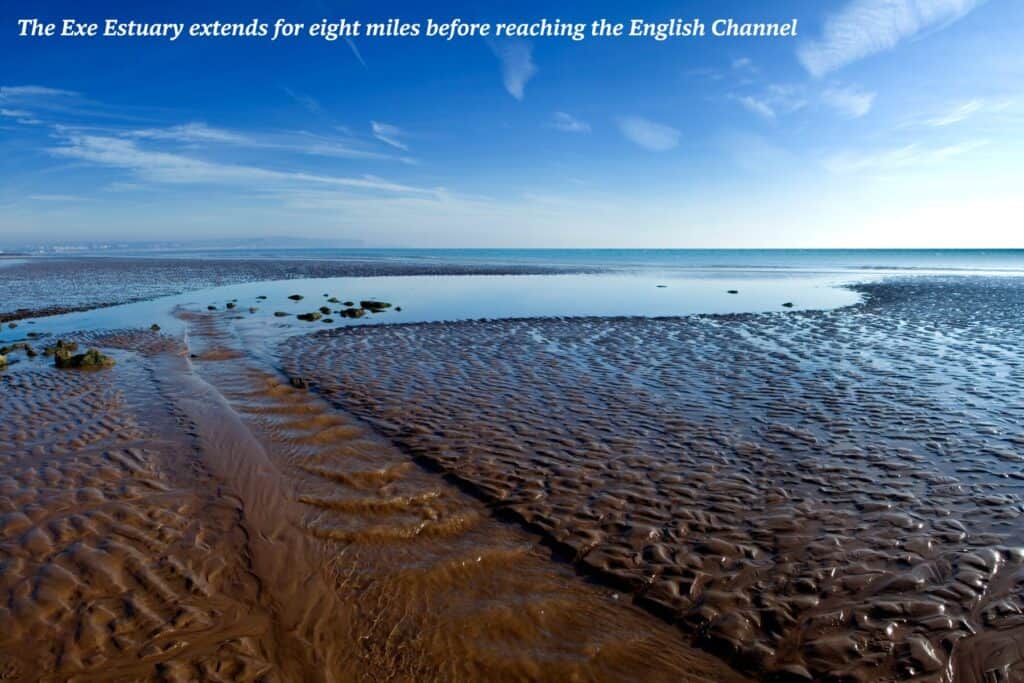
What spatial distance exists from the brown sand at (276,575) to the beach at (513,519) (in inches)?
1.3

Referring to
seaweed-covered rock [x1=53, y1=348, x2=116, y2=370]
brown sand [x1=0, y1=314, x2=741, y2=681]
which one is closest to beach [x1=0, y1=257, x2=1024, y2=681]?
brown sand [x1=0, y1=314, x2=741, y2=681]

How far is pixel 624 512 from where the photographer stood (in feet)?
25.8

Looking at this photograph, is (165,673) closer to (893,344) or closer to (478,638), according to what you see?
(478,638)

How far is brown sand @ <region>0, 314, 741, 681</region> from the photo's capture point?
16.5 ft

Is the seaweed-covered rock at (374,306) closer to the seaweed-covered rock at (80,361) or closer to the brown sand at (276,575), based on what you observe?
the seaweed-covered rock at (80,361)

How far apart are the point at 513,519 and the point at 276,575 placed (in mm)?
3256

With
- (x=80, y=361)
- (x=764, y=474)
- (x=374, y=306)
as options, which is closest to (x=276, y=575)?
(x=764, y=474)

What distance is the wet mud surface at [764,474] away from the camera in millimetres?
5582

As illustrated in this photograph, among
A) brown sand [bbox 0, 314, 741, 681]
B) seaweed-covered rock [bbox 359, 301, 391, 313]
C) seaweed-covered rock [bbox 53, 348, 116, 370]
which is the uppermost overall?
seaweed-covered rock [bbox 359, 301, 391, 313]

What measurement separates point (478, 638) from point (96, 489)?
697 cm

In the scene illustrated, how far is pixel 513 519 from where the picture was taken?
25.6 ft

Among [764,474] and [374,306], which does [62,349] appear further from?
[764,474]

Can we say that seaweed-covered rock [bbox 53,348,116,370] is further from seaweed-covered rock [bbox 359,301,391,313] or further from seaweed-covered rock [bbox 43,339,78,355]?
seaweed-covered rock [bbox 359,301,391,313]

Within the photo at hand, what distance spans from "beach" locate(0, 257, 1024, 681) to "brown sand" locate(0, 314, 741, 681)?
0.03 m
